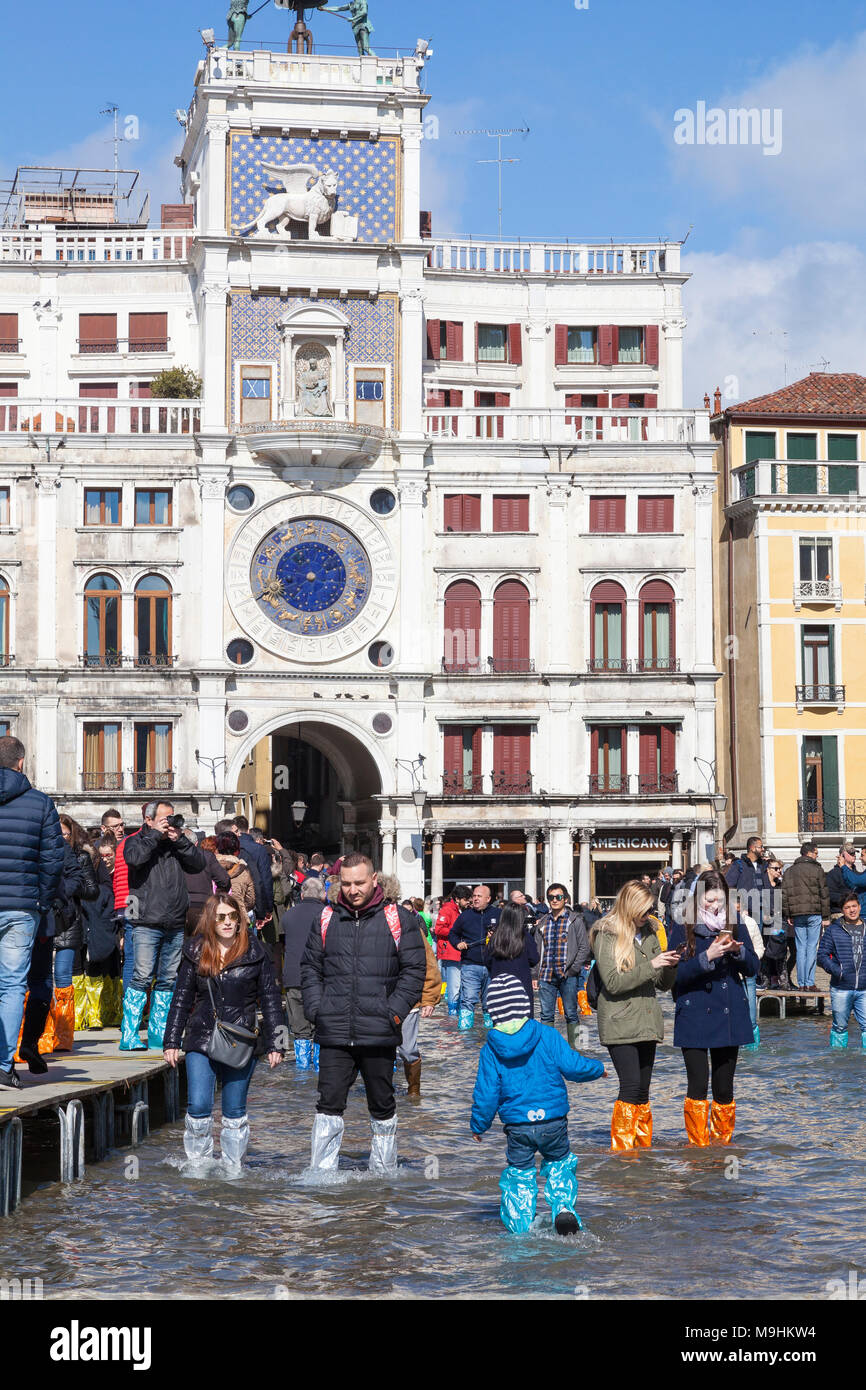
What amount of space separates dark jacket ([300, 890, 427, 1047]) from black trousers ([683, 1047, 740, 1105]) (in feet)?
8.44

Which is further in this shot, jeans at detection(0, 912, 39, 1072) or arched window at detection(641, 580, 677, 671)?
arched window at detection(641, 580, 677, 671)

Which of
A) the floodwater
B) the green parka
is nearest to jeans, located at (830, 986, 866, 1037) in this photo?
the floodwater

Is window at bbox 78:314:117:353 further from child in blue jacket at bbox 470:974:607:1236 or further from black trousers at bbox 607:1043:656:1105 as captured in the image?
child in blue jacket at bbox 470:974:607:1236

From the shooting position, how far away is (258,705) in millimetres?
48250

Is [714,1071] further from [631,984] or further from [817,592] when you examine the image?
[817,592]

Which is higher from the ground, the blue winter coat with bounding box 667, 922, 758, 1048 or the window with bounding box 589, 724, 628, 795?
the window with bounding box 589, 724, 628, 795

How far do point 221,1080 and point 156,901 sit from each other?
4.47 meters

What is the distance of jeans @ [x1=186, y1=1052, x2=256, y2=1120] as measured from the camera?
478 inches

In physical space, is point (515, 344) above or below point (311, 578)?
above

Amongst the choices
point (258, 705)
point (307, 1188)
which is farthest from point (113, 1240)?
point (258, 705)

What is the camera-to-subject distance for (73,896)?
1648 centimetres

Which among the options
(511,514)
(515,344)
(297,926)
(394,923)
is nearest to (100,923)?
(297,926)

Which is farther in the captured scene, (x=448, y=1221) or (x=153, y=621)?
(x=153, y=621)

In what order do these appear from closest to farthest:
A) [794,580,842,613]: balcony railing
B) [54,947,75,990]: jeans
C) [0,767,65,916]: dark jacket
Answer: [0,767,65,916]: dark jacket
[54,947,75,990]: jeans
[794,580,842,613]: balcony railing
